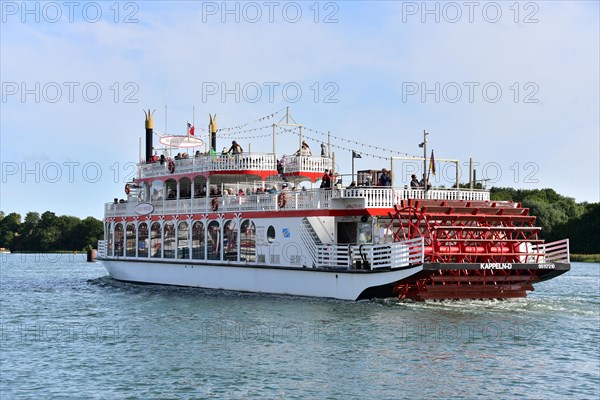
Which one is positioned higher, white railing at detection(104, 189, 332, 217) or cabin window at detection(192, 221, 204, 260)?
white railing at detection(104, 189, 332, 217)

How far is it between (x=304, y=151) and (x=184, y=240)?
18.7 ft

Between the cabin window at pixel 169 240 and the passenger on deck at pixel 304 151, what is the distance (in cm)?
585

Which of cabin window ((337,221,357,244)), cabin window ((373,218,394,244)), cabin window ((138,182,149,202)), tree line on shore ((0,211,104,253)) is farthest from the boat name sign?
tree line on shore ((0,211,104,253))

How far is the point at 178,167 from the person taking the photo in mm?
34406

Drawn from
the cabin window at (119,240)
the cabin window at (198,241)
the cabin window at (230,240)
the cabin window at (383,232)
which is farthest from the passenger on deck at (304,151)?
the cabin window at (119,240)

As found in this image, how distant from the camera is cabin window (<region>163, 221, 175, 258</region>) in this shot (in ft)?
112

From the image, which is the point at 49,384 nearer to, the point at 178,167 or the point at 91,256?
the point at 178,167

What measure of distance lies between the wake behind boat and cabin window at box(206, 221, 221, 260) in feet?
0.21

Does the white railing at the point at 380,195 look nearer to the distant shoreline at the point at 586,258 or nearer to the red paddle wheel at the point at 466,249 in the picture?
the red paddle wheel at the point at 466,249

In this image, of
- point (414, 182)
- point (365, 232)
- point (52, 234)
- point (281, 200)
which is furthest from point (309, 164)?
point (52, 234)

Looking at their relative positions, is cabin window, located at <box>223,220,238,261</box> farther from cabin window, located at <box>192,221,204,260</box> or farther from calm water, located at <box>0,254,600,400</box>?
calm water, located at <box>0,254,600,400</box>

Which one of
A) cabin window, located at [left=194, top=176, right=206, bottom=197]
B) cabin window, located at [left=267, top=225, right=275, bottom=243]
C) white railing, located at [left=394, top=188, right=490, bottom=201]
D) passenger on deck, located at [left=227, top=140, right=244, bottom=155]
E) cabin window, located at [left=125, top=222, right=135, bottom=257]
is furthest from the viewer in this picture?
cabin window, located at [left=125, top=222, right=135, bottom=257]

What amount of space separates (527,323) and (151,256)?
700 inches

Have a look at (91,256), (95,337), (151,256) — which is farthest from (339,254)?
(91,256)
